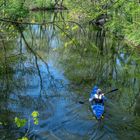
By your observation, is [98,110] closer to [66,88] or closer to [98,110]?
[98,110]

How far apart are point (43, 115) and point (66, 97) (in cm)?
337

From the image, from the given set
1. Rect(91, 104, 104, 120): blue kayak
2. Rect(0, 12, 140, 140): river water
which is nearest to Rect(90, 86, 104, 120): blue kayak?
Rect(91, 104, 104, 120): blue kayak

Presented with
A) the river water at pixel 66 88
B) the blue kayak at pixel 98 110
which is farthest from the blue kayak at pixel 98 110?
the river water at pixel 66 88

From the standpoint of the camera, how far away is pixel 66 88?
2289 centimetres

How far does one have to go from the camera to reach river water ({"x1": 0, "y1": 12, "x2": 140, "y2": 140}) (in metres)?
16.0

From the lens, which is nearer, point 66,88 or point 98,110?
point 98,110

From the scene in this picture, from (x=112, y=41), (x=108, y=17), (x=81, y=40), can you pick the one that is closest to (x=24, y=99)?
(x=81, y=40)

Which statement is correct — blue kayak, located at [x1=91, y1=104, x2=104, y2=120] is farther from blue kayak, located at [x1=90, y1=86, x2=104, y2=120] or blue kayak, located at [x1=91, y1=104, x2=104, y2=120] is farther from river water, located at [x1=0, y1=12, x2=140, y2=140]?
river water, located at [x1=0, y1=12, x2=140, y2=140]

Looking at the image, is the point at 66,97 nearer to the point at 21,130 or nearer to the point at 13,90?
the point at 13,90

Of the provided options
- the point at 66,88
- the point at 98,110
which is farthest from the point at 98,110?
the point at 66,88

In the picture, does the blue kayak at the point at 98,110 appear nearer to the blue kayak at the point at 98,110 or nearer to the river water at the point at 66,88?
the blue kayak at the point at 98,110

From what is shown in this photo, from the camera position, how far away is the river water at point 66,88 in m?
16.0

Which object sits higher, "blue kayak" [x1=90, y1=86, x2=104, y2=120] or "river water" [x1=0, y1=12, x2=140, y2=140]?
"blue kayak" [x1=90, y1=86, x2=104, y2=120]

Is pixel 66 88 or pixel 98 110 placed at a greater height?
pixel 98 110
